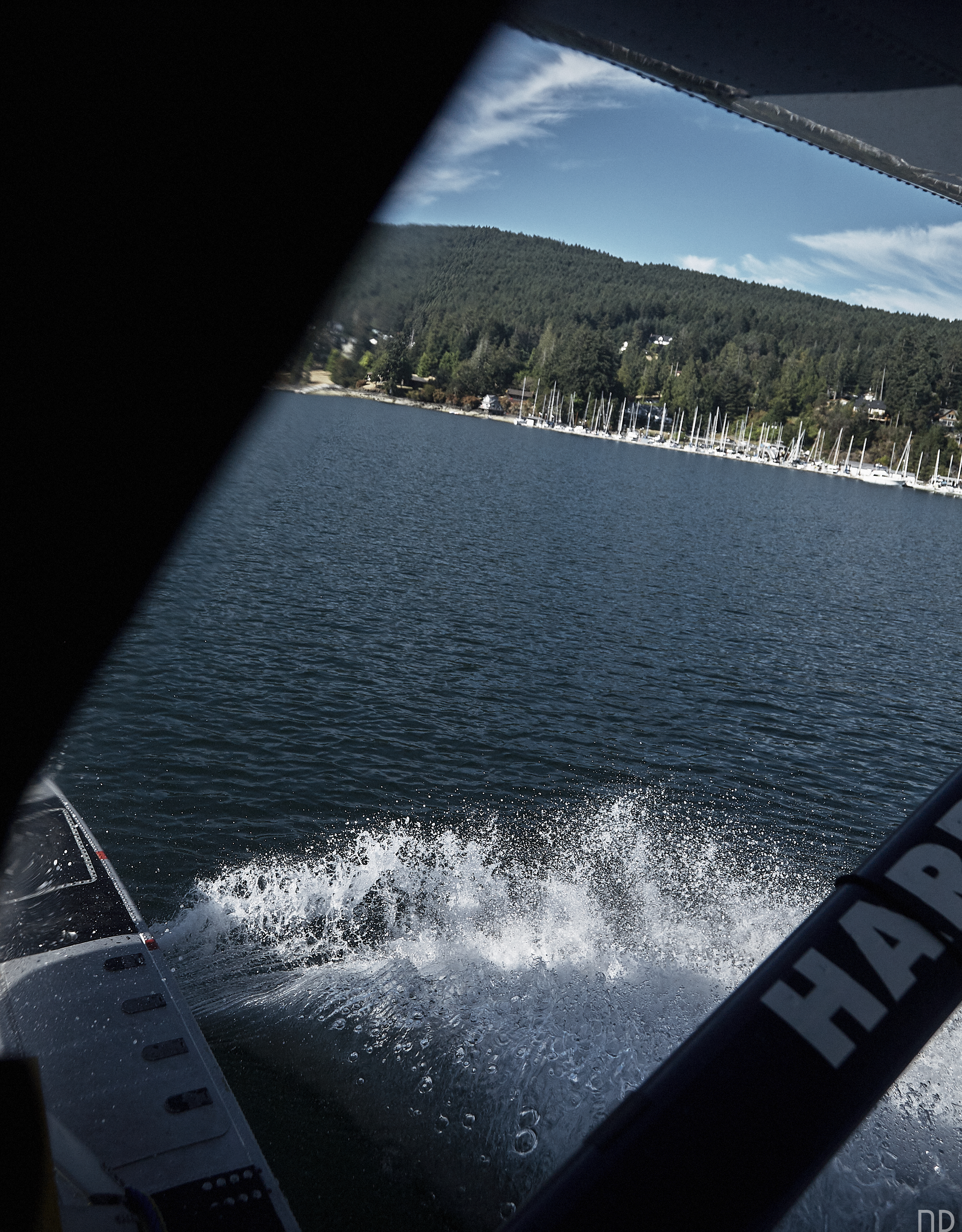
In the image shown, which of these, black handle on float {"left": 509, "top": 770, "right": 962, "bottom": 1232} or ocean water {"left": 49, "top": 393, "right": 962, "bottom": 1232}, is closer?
black handle on float {"left": 509, "top": 770, "right": 962, "bottom": 1232}

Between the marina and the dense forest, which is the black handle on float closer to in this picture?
the dense forest

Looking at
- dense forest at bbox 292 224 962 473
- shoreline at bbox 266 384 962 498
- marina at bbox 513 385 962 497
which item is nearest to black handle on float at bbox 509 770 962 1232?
dense forest at bbox 292 224 962 473

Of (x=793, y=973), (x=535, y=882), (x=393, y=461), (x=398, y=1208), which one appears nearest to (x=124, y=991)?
(x=398, y=1208)

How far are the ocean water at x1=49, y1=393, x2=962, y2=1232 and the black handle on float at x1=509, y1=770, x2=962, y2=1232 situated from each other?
0.07 m

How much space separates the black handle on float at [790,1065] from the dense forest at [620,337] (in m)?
1.48

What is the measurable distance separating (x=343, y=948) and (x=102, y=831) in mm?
4579

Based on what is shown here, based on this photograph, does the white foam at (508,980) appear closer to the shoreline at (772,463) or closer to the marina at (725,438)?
the shoreline at (772,463)

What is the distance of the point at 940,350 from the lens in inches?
5054

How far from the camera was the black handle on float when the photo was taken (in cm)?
128

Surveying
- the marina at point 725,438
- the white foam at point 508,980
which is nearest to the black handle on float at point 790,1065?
the white foam at point 508,980

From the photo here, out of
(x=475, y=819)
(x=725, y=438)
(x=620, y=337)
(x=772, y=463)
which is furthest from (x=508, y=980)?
(x=725, y=438)

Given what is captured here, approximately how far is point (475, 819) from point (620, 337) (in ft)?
306

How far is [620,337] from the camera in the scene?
100188mm

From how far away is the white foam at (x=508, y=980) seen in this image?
28.6 feet
